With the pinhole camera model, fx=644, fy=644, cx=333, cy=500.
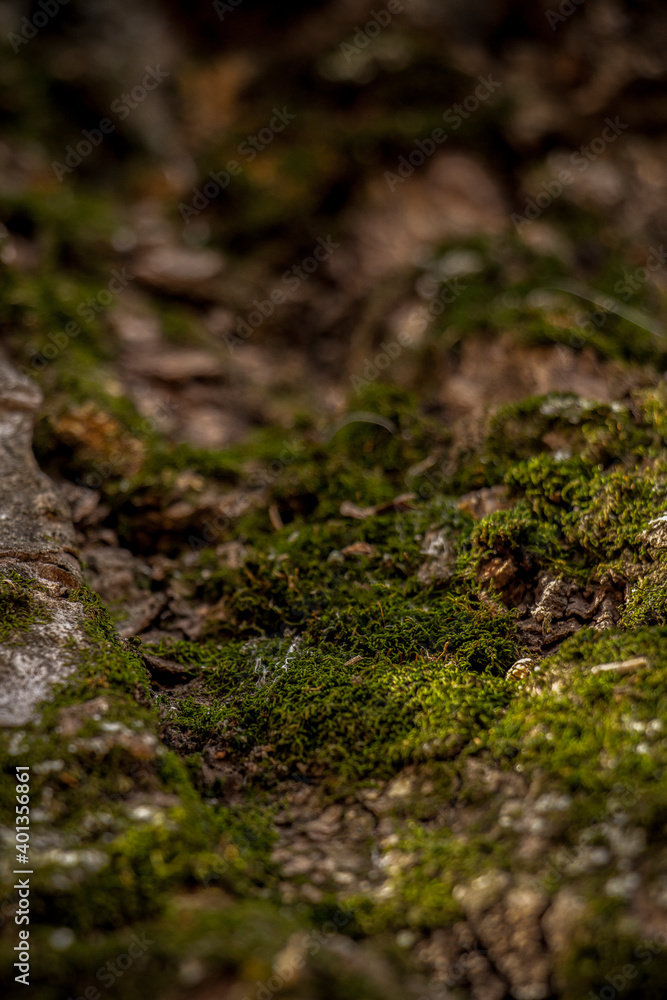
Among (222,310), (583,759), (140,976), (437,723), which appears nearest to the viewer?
(140,976)

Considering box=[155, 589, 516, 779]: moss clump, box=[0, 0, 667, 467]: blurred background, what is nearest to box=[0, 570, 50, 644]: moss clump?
box=[155, 589, 516, 779]: moss clump

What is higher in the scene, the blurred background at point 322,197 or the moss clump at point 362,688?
the blurred background at point 322,197

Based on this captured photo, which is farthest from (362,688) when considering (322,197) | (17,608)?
(322,197)

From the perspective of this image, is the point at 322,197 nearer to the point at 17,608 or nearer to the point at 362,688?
the point at 17,608

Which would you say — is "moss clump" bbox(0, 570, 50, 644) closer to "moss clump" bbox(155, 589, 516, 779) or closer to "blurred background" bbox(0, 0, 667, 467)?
"moss clump" bbox(155, 589, 516, 779)

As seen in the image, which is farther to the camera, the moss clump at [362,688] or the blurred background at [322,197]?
the blurred background at [322,197]

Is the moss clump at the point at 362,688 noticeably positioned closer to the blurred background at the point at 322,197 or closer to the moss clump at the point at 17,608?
the moss clump at the point at 17,608

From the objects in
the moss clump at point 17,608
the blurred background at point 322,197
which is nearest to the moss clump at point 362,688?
the moss clump at point 17,608

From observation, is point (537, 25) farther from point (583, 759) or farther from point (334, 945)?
point (334, 945)

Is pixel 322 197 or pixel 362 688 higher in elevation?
pixel 322 197

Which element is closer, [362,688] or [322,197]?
[362,688]

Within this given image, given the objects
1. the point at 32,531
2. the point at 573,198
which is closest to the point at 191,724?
the point at 32,531
